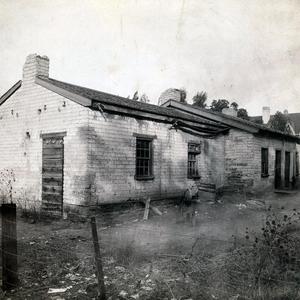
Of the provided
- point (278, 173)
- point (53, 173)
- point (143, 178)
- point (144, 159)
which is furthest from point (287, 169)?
point (53, 173)

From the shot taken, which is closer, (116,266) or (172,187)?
(116,266)

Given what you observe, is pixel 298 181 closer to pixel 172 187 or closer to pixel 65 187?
pixel 172 187

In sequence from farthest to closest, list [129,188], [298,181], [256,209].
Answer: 1. [298,181]
2. [256,209]
3. [129,188]

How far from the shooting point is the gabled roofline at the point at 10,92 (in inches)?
554

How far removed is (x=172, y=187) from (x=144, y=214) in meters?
2.64

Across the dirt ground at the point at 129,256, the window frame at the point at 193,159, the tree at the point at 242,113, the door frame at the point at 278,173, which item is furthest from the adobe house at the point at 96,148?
the tree at the point at 242,113

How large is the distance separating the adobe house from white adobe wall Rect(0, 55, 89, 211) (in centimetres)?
3

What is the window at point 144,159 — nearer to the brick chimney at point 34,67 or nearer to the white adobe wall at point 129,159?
the white adobe wall at point 129,159

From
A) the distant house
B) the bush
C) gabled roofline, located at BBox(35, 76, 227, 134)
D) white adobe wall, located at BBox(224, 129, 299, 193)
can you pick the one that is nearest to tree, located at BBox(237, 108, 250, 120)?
the distant house

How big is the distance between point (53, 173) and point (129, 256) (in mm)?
6292

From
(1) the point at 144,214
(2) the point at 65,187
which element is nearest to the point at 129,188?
(1) the point at 144,214

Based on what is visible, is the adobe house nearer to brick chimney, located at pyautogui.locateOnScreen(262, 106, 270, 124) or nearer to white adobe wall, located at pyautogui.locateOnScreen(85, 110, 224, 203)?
white adobe wall, located at pyautogui.locateOnScreen(85, 110, 224, 203)

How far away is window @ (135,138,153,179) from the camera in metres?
13.6

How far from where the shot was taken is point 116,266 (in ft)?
22.2
